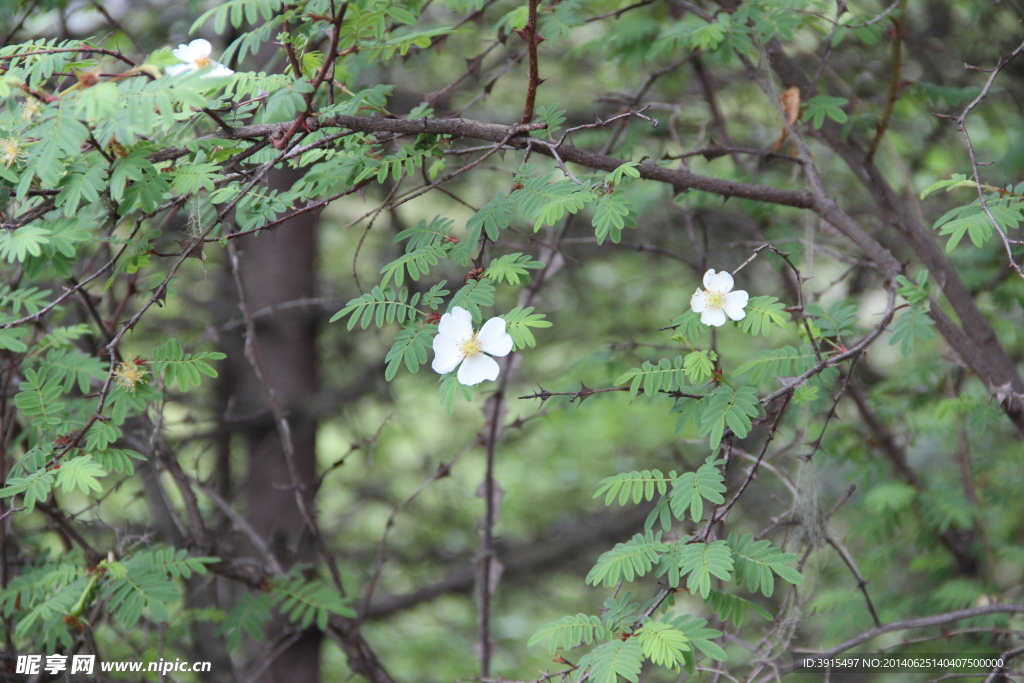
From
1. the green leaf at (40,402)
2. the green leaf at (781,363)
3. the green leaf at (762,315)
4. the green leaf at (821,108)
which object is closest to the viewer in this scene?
the green leaf at (762,315)

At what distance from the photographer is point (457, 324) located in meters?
1.46

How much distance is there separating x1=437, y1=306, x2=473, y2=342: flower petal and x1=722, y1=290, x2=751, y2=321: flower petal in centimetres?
58

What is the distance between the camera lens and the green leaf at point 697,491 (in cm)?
151

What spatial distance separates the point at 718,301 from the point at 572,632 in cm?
77

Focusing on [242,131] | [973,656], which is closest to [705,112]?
[973,656]

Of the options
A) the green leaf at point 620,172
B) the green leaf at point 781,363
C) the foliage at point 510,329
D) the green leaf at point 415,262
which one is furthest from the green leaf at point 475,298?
the green leaf at point 781,363

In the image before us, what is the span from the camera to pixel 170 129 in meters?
1.55

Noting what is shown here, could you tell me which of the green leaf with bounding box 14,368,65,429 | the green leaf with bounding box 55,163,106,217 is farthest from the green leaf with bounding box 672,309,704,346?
the green leaf with bounding box 14,368,65,429

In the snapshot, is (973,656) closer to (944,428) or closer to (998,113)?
(944,428)

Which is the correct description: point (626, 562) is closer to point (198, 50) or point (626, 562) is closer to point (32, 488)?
point (32, 488)

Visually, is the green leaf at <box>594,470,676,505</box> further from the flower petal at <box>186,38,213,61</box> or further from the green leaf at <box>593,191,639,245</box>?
the flower petal at <box>186,38,213,61</box>

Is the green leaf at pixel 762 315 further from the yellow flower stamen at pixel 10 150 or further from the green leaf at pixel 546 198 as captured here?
the yellow flower stamen at pixel 10 150

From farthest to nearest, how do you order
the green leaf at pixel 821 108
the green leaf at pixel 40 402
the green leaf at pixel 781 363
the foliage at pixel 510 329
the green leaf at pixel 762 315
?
the green leaf at pixel 821 108, the green leaf at pixel 781 363, the green leaf at pixel 40 402, the green leaf at pixel 762 315, the foliage at pixel 510 329

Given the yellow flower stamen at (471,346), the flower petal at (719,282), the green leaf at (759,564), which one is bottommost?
the green leaf at (759,564)
